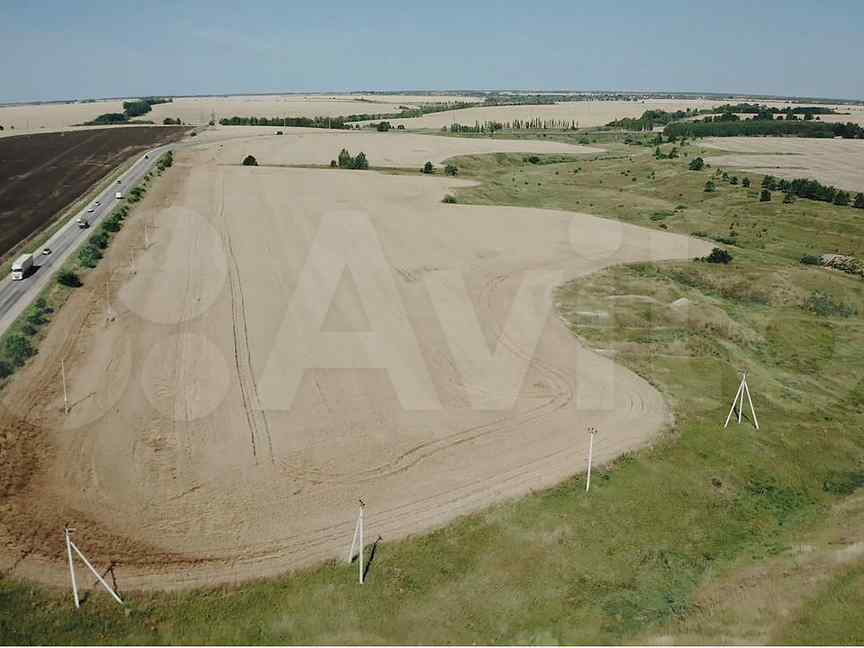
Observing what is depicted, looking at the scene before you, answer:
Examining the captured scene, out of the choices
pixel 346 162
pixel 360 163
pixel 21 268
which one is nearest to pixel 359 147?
pixel 346 162

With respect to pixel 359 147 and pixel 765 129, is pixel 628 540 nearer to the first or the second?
pixel 359 147

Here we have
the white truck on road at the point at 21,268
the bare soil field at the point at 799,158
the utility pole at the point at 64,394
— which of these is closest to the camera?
the utility pole at the point at 64,394

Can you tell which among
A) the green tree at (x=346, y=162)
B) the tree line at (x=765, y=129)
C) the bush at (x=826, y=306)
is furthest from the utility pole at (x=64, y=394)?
the tree line at (x=765, y=129)

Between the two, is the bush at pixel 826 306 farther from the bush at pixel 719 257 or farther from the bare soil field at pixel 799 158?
the bare soil field at pixel 799 158

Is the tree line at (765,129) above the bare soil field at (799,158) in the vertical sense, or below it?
above

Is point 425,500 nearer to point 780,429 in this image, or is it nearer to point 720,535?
point 720,535

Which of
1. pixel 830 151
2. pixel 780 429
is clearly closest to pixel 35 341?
pixel 780 429
